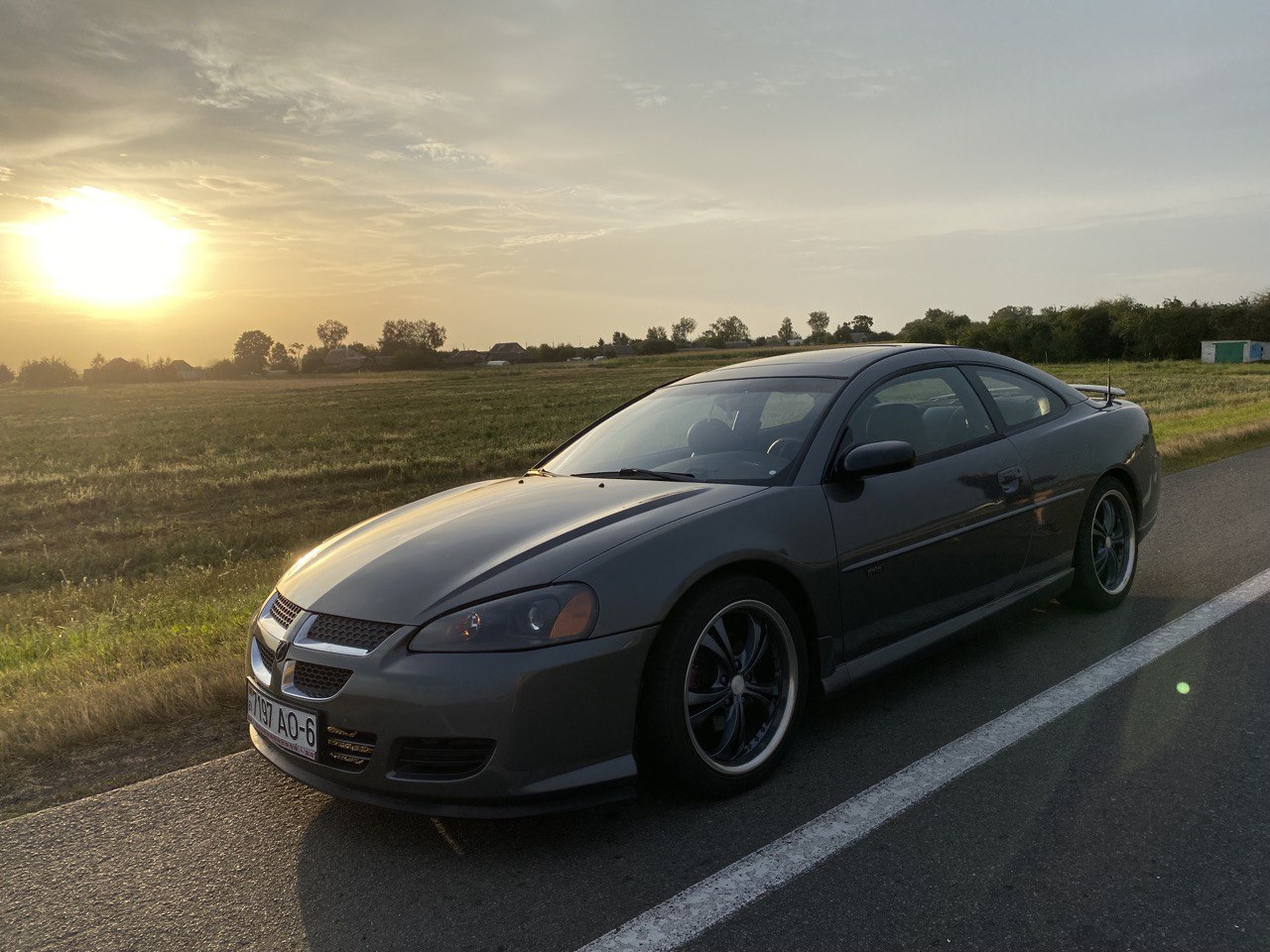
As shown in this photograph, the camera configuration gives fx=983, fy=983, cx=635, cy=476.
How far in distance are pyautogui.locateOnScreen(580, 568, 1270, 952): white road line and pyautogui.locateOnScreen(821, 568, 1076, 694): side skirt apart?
375 millimetres

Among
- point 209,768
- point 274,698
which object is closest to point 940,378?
point 274,698

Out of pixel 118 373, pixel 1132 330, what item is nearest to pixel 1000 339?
pixel 1132 330

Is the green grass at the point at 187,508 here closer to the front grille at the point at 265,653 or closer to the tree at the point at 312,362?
the front grille at the point at 265,653

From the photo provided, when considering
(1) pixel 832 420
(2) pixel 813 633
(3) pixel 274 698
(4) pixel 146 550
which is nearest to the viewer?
(3) pixel 274 698

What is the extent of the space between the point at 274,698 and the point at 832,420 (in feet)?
7.30

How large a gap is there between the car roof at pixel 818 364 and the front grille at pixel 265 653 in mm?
2289

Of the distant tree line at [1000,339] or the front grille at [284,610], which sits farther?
the distant tree line at [1000,339]

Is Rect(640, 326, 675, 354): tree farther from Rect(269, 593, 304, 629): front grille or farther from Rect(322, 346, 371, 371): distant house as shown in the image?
Rect(269, 593, 304, 629): front grille

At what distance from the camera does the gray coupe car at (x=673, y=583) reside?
2.73 m

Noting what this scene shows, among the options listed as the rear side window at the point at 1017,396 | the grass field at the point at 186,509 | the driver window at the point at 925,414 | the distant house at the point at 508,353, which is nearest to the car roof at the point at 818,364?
the driver window at the point at 925,414

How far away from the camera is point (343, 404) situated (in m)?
44.7

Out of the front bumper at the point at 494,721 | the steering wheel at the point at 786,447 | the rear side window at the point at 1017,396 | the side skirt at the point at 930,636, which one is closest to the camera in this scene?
the front bumper at the point at 494,721

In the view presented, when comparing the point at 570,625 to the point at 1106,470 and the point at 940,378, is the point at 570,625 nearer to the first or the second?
the point at 940,378

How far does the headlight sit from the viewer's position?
2.73 m
